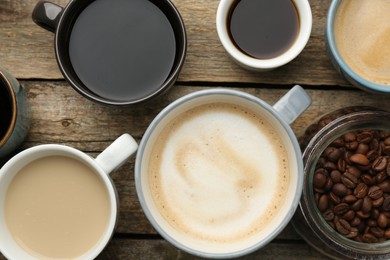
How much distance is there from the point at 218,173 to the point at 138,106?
0.22 m

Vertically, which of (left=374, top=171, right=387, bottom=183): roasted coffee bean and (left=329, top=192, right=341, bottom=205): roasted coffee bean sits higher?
(left=374, top=171, right=387, bottom=183): roasted coffee bean

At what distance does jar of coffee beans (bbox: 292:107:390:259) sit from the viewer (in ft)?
4.01

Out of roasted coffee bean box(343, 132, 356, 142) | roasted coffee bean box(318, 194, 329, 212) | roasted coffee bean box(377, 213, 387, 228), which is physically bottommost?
roasted coffee bean box(377, 213, 387, 228)

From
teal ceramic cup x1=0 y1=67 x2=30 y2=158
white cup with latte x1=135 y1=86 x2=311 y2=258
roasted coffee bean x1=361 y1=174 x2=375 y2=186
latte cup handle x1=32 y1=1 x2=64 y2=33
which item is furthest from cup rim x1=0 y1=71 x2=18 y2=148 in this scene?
roasted coffee bean x1=361 y1=174 x2=375 y2=186

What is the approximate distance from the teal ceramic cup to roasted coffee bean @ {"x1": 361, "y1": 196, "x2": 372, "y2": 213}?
2.16ft

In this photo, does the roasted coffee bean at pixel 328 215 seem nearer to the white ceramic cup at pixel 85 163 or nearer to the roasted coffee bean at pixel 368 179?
the roasted coffee bean at pixel 368 179

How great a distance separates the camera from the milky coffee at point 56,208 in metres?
1.26

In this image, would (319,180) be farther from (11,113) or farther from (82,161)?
(11,113)

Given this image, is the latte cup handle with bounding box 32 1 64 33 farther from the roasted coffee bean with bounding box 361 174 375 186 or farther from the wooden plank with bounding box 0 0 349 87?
the roasted coffee bean with bounding box 361 174 375 186

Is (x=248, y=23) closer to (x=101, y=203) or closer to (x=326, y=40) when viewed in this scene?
(x=326, y=40)

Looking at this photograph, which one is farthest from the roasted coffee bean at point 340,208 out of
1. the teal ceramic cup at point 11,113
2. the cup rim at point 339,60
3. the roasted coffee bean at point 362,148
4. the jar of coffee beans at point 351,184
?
the teal ceramic cup at point 11,113

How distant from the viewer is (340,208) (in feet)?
4.04

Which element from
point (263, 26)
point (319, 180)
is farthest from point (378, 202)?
point (263, 26)

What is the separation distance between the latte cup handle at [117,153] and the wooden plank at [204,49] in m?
0.22
